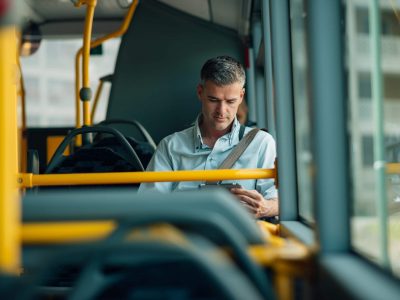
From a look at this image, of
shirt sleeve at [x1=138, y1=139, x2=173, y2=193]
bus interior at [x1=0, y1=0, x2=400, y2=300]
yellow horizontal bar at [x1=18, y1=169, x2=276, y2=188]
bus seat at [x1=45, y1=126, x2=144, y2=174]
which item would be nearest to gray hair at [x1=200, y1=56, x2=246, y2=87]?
shirt sleeve at [x1=138, y1=139, x2=173, y2=193]

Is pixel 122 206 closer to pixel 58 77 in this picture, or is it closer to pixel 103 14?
pixel 58 77

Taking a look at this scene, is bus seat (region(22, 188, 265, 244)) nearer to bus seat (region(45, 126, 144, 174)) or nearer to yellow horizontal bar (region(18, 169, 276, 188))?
yellow horizontal bar (region(18, 169, 276, 188))

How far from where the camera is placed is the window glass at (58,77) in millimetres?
6328

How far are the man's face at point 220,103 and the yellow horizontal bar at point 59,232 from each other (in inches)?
83.9

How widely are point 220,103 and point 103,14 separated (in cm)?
342

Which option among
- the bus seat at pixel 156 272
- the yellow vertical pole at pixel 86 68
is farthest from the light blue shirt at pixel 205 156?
the bus seat at pixel 156 272

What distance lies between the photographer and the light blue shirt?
321cm

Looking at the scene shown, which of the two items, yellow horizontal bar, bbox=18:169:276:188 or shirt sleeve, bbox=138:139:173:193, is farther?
shirt sleeve, bbox=138:139:173:193

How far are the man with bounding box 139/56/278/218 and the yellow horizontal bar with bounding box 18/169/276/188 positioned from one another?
1.85 feet

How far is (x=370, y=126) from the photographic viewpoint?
5.28ft

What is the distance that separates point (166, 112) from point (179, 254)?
5.57 meters

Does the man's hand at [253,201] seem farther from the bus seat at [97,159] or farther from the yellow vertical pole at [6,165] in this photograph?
the yellow vertical pole at [6,165]

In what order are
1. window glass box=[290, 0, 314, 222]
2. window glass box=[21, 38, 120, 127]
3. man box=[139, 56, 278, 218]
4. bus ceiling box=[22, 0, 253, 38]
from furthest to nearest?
1. window glass box=[21, 38, 120, 127]
2. bus ceiling box=[22, 0, 253, 38]
3. man box=[139, 56, 278, 218]
4. window glass box=[290, 0, 314, 222]

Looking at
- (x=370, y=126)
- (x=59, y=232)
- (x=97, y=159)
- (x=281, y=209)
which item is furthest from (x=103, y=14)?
(x=59, y=232)
